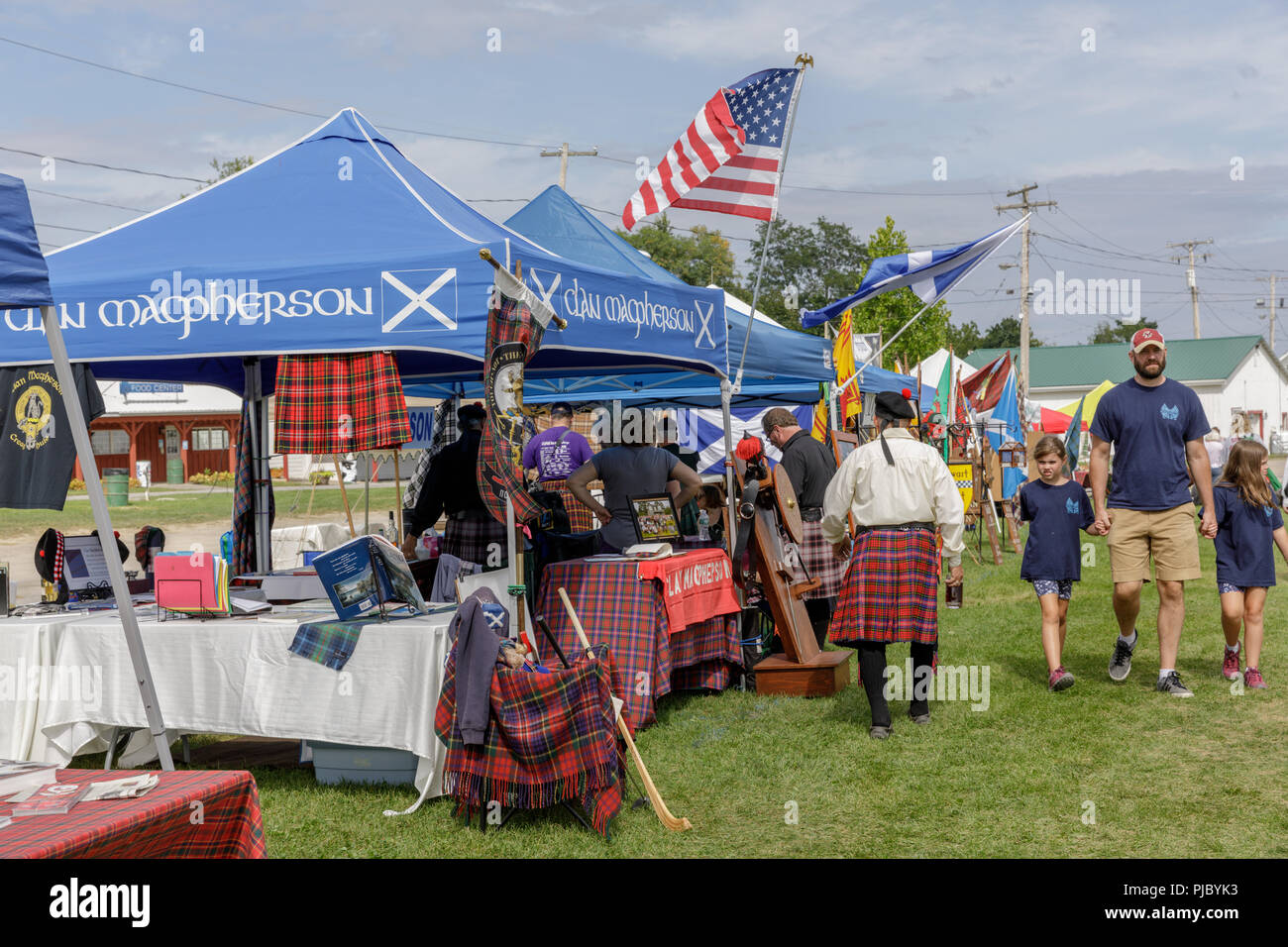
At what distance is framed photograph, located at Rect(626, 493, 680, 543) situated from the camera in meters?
7.65

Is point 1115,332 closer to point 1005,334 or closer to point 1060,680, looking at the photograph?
point 1005,334

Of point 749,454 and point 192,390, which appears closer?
point 749,454

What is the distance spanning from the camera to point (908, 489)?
6.39 m

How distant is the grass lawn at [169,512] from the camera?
78.8ft

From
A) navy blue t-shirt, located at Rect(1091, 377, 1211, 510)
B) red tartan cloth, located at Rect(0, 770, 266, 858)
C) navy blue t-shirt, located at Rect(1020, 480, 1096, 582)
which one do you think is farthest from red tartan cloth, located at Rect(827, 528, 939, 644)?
red tartan cloth, located at Rect(0, 770, 266, 858)

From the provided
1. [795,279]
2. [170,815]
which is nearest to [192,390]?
[795,279]

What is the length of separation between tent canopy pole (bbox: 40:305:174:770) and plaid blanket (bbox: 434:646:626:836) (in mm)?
1296

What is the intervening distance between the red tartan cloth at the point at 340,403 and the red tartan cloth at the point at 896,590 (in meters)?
2.56

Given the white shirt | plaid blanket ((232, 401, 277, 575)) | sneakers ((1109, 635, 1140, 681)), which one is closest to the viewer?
the white shirt

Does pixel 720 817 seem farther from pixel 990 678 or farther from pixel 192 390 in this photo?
pixel 192 390

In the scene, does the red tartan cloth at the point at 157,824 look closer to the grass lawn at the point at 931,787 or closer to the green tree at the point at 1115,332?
the grass lawn at the point at 931,787

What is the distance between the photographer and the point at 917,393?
1739 cm

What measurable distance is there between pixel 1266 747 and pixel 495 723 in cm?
398

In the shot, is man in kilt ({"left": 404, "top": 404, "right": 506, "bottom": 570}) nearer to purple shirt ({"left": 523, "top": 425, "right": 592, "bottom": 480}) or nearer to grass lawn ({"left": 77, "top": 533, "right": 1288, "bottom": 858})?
grass lawn ({"left": 77, "top": 533, "right": 1288, "bottom": 858})
